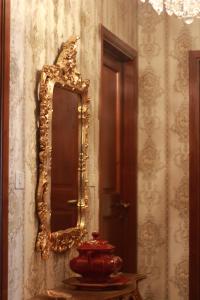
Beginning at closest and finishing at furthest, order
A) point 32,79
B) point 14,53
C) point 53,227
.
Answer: point 14,53 < point 32,79 < point 53,227

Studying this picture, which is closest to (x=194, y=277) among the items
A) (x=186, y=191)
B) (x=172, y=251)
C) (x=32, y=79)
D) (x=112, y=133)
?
(x=172, y=251)

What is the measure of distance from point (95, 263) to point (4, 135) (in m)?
0.92

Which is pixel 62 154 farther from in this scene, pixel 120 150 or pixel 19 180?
pixel 120 150

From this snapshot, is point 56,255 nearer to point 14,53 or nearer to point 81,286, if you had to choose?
point 81,286

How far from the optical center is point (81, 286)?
3.37 metres

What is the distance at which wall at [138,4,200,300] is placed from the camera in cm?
504

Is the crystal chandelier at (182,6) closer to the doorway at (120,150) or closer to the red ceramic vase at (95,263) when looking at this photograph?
the red ceramic vase at (95,263)

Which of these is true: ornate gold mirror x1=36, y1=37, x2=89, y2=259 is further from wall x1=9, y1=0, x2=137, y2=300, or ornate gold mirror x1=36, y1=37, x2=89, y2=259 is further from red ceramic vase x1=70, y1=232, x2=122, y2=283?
red ceramic vase x1=70, y1=232, x2=122, y2=283

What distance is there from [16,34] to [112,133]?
192cm

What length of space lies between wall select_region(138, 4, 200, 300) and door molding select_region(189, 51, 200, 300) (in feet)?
0.14

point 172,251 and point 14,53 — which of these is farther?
point 172,251

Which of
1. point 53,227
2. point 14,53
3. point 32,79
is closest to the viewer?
point 14,53

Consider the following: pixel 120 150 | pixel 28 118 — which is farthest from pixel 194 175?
pixel 28 118

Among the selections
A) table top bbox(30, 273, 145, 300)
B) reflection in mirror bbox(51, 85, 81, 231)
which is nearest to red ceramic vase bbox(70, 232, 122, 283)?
table top bbox(30, 273, 145, 300)
